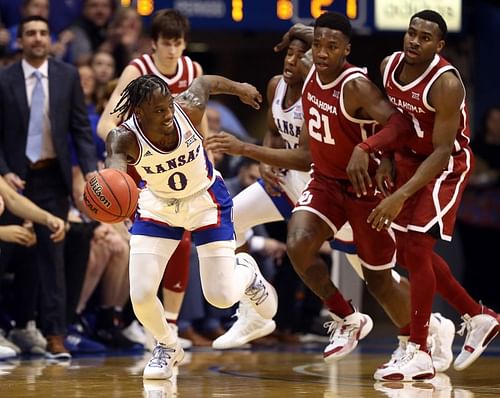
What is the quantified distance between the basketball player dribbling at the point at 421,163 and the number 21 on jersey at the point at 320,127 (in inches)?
13.6

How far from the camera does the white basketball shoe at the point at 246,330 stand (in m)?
8.19

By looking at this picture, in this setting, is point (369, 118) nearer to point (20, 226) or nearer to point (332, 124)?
point (332, 124)

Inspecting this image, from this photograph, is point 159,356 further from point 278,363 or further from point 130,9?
point 130,9

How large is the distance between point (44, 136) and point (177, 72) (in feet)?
3.39

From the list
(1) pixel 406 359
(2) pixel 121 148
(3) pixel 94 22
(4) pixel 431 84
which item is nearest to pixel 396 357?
(1) pixel 406 359

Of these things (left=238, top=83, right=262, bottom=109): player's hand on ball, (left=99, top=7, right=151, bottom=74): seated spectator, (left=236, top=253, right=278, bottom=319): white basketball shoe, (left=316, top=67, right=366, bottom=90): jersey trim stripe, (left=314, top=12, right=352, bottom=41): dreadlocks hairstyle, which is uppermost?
(left=99, top=7, right=151, bottom=74): seated spectator

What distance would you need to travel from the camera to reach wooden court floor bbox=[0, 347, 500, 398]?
263 inches

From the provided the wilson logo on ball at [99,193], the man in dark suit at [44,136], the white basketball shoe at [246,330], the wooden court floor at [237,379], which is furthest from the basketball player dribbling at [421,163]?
the man in dark suit at [44,136]

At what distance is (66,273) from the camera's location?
9.34 metres

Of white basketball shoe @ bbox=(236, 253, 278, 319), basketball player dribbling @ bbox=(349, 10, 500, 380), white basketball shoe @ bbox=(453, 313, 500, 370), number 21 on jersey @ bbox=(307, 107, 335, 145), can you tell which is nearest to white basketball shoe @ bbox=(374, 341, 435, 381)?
basketball player dribbling @ bbox=(349, 10, 500, 380)

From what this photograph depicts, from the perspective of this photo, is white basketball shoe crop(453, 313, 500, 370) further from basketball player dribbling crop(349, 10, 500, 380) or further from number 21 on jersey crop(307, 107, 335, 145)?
number 21 on jersey crop(307, 107, 335, 145)

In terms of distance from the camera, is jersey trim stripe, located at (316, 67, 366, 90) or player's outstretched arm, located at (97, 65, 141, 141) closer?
jersey trim stripe, located at (316, 67, 366, 90)

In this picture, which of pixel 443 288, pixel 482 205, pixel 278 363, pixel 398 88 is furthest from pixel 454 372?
pixel 482 205

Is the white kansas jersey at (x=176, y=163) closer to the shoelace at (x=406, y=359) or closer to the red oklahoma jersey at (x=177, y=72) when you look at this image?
the shoelace at (x=406, y=359)
